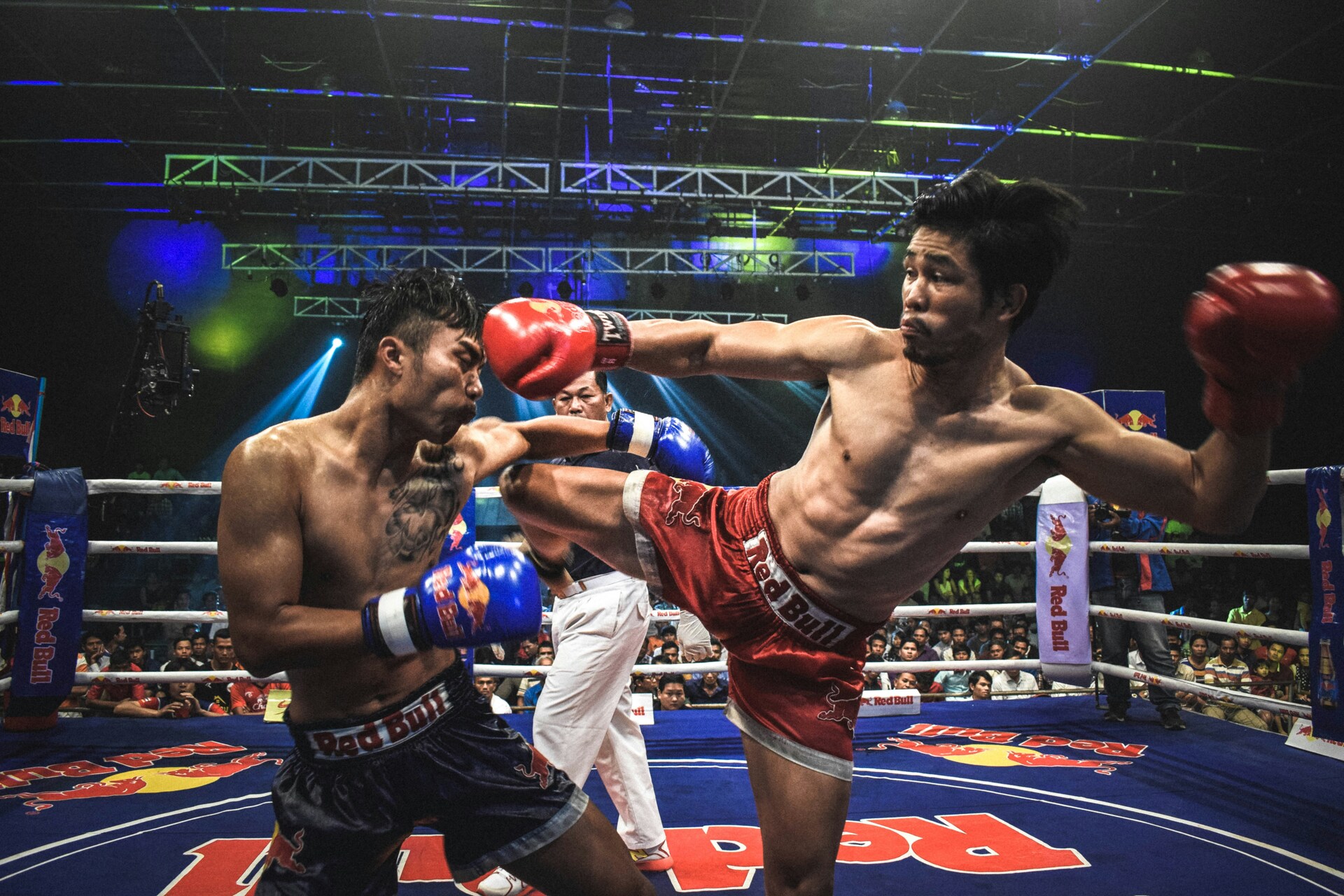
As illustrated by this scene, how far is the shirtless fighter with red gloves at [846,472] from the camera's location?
5.55 ft

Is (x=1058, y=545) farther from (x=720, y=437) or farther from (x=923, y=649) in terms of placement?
(x=720, y=437)

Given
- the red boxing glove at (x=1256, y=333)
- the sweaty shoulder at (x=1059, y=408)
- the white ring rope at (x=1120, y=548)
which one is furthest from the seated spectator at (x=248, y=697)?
the red boxing glove at (x=1256, y=333)

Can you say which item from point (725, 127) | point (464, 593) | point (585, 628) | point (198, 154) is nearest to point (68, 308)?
point (198, 154)

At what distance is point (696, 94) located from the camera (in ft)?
32.9

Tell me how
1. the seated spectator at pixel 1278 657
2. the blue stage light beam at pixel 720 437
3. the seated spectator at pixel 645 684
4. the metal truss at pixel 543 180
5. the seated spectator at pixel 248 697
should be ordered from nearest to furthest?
the seated spectator at pixel 248 697
the seated spectator at pixel 1278 657
the seated spectator at pixel 645 684
the metal truss at pixel 543 180
the blue stage light beam at pixel 720 437

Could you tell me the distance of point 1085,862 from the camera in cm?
254

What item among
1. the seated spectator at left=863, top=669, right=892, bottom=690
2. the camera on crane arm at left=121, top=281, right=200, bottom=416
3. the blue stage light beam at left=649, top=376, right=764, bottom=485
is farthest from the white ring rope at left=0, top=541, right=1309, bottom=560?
the blue stage light beam at left=649, top=376, right=764, bottom=485

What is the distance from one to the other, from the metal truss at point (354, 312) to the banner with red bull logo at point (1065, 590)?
8140mm

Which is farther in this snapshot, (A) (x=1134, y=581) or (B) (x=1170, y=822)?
(A) (x=1134, y=581)

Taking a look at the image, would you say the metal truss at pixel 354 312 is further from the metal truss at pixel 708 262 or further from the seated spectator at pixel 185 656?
the seated spectator at pixel 185 656

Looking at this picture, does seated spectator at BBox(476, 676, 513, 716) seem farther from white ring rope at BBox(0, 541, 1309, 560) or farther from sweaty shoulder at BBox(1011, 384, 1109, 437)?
sweaty shoulder at BBox(1011, 384, 1109, 437)

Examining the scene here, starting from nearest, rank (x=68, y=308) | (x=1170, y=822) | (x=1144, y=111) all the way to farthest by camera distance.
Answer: (x=1170, y=822) < (x=1144, y=111) < (x=68, y=308)

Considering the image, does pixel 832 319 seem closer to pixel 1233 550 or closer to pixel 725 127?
pixel 1233 550

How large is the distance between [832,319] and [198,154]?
11.2 meters
